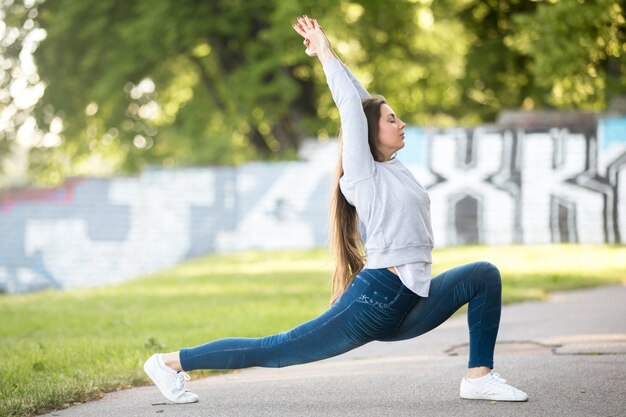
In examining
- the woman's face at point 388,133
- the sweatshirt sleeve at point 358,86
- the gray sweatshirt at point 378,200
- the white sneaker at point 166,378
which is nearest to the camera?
Answer: the gray sweatshirt at point 378,200

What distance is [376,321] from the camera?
498 cm

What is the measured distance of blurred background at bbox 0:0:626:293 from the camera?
64.0 feet

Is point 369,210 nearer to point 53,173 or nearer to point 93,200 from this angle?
point 93,200

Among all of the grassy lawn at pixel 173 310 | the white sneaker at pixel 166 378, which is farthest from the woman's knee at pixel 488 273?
the grassy lawn at pixel 173 310

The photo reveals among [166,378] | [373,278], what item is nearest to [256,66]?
[166,378]

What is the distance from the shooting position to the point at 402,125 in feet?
16.6

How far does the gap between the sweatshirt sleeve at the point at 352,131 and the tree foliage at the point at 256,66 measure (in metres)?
16.7

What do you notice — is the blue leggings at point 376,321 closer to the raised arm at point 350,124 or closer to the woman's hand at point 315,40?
the raised arm at point 350,124

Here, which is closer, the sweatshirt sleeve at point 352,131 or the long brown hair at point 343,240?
the sweatshirt sleeve at point 352,131

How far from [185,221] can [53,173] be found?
909 cm

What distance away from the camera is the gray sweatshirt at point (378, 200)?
16.1ft

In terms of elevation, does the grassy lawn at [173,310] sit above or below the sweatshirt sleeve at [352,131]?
below

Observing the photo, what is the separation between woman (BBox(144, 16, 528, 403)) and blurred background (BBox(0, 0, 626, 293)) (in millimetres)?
14468

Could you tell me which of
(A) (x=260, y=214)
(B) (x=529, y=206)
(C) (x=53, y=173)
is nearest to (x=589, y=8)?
(B) (x=529, y=206)
